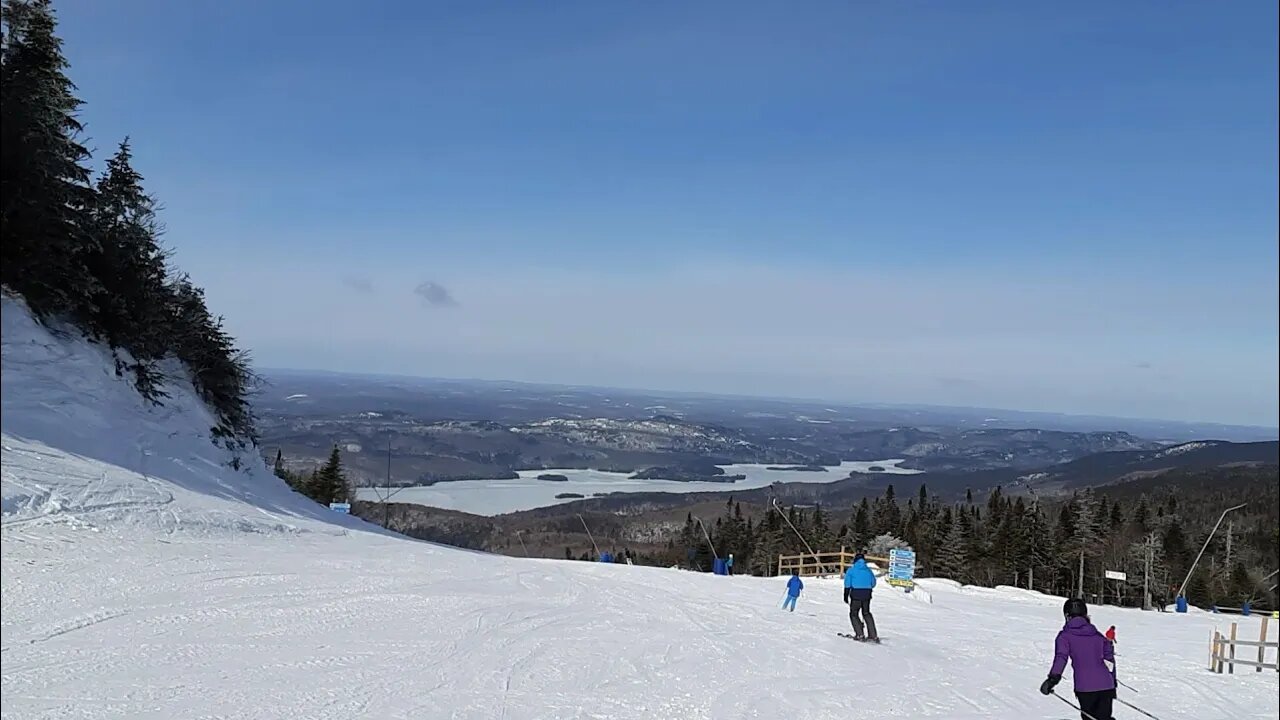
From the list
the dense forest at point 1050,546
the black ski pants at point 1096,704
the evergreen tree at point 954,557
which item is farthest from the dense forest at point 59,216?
the evergreen tree at point 954,557

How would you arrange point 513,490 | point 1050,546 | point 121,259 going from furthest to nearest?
1. point 513,490
2. point 1050,546
3. point 121,259

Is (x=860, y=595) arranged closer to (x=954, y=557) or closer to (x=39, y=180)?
(x=39, y=180)

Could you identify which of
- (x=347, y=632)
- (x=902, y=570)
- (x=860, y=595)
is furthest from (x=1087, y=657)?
(x=902, y=570)

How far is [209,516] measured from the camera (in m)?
16.6

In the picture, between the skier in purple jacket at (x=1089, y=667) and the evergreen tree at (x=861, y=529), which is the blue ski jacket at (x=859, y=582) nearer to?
the skier in purple jacket at (x=1089, y=667)

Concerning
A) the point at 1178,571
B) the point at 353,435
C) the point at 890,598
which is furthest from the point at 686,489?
the point at 890,598

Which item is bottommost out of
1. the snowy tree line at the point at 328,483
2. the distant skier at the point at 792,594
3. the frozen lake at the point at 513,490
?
the frozen lake at the point at 513,490

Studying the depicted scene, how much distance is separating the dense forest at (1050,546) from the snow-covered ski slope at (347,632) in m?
43.9

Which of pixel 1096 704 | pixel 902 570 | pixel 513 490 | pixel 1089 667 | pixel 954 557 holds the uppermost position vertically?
pixel 1089 667

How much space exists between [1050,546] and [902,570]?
166 feet

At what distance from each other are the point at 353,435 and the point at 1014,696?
92.1 meters

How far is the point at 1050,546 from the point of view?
68.6 m

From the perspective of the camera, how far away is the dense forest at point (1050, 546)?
207ft

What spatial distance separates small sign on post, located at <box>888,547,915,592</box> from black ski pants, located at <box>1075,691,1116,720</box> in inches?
696
